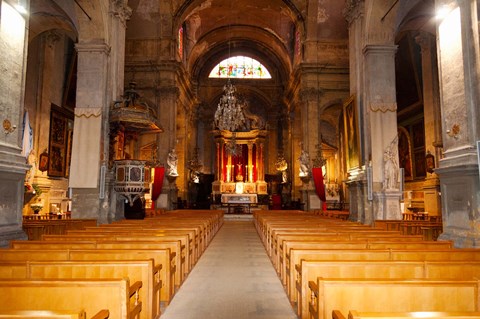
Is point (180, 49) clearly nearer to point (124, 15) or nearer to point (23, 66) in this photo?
point (124, 15)

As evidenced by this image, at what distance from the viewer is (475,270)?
328 cm

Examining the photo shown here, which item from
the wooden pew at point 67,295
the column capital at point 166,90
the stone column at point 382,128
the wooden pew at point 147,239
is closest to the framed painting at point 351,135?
the stone column at point 382,128

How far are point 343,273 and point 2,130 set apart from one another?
17.2 feet

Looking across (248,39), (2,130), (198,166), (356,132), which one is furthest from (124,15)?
(248,39)

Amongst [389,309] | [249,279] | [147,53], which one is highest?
[147,53]

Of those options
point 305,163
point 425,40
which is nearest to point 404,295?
point 425,40

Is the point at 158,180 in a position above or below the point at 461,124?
below

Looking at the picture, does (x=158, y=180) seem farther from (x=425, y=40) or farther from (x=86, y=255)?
(x=86, y=255)

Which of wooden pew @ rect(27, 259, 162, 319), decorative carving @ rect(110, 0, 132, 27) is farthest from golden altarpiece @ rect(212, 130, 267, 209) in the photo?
wooden pew @ rect(27, 259, 162, 319)

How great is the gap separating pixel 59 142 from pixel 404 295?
A: 15.3 m

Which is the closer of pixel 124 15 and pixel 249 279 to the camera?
pixel 249 279

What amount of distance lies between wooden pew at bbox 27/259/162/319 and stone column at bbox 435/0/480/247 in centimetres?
435

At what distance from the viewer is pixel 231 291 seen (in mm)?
4832

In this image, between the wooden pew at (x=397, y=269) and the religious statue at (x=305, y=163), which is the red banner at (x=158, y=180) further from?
the wooden pew at (x=397, y=269)
